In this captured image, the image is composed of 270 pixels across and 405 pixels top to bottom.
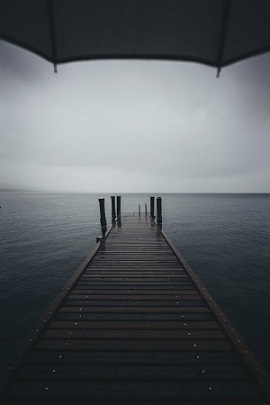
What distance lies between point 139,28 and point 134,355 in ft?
17.7

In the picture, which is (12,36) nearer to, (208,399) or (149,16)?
(149,16)

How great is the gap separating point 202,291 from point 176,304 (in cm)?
97

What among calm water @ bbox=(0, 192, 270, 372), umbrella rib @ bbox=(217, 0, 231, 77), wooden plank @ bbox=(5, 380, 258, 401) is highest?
umbrella rib @ bbox=(217, 0, 231, 77)

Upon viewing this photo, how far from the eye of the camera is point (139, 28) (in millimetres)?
2736

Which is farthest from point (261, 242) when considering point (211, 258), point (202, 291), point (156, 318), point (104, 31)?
point (104, 31)

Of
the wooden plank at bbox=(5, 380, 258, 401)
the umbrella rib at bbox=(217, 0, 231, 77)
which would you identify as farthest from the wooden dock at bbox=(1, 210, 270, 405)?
the umbrella rib at bbox=(217, 0, 231, 77)

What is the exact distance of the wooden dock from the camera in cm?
287

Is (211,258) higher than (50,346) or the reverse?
the reverse

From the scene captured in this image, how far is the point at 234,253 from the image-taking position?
17.3 meters

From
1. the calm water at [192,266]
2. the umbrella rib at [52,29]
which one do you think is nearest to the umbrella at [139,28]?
the umbrella rib at [52,29]

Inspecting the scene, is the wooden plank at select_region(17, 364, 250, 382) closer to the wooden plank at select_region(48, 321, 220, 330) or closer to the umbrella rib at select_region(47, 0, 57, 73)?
the wooden plank at select_region(48, 321, 220, 330)

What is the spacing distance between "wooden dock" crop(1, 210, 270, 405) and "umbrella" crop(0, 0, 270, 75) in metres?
5.03

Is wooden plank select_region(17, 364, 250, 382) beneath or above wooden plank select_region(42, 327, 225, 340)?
beneath

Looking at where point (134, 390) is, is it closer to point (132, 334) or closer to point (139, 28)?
point (132, 334)
